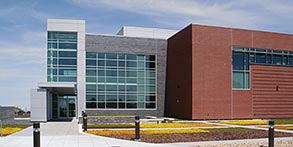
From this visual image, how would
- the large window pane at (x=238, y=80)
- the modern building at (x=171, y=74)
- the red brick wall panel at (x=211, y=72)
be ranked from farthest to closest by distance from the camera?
the large window pane at (x=238, y=80)
the modern building at (x=171, y=74)
the red brick wall panel at (x=211, y=72)

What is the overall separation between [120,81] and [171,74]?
20.3 ft

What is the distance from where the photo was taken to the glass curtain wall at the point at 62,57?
37219 mm

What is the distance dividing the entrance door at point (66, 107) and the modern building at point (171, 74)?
118 mm

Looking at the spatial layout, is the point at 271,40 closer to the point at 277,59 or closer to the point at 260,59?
the point at 277,59

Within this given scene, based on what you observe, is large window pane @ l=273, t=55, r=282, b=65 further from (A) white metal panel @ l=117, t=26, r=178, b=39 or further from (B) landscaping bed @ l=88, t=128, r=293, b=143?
(B) landscaping bed @ l=88, t=128, r=293, b=143

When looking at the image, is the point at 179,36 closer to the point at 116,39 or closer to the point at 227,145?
the point at 116,39

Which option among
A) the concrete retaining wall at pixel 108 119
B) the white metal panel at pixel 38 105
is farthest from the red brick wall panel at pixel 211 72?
the white metal panel at pixel 38 105

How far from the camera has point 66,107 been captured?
130 feet

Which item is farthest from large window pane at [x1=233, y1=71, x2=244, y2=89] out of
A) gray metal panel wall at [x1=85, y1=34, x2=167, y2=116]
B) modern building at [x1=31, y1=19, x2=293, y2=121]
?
gray metal panel wall at [x1=85, y1=34, x2=167, y2=116]

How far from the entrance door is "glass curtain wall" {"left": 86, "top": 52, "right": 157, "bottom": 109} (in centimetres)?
289

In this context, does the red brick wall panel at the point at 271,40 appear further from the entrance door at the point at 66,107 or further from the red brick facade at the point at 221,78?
the entrance door at the point at 66,107

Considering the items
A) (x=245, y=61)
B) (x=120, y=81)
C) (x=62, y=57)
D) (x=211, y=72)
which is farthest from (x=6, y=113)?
(x=245, y=61)

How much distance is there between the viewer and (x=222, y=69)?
111ft

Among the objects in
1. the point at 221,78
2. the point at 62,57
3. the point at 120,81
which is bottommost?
the point at 120,81
